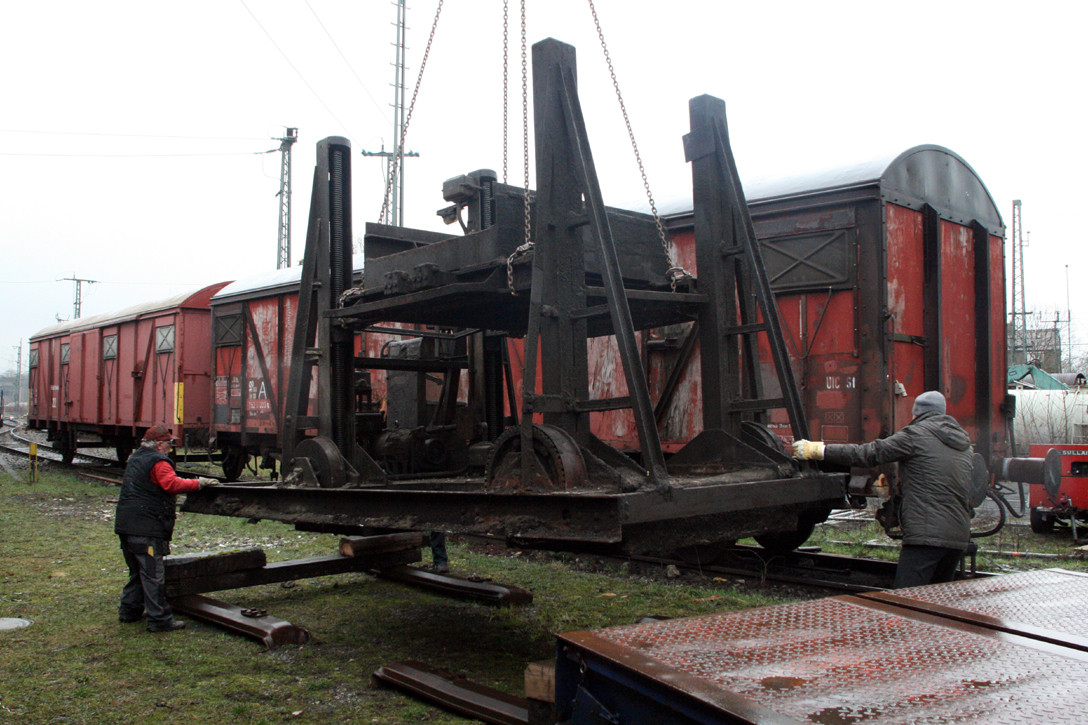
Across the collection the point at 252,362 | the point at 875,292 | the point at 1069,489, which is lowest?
the point at 1069,489

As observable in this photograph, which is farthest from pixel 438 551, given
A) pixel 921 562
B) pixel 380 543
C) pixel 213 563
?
pixel 921 562

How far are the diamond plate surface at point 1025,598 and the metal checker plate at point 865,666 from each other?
27 centimetres

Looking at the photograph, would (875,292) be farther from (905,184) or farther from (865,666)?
(865,666)

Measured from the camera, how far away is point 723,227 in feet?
17.3

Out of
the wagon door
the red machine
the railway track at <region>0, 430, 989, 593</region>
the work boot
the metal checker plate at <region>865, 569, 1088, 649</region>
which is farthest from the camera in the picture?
the red machine

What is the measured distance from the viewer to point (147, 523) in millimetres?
6156

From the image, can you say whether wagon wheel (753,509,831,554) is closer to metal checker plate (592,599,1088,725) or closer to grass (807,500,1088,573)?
grass (807,500,1088,573)

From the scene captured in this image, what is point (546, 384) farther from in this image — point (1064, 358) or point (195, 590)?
point (1064, 358)

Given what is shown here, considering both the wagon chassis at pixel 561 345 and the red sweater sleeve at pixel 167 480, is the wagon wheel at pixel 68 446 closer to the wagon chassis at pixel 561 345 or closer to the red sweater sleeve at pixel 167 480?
the red sweater sleeve at pixel 167 480

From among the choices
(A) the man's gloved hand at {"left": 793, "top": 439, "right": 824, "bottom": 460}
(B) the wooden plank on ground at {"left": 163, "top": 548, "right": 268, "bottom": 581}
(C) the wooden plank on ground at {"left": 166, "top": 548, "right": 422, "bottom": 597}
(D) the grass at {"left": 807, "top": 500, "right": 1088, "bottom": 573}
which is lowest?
(D) the grass at {"left": 807, "top": 500, "right": 1088, "bottom": 573}

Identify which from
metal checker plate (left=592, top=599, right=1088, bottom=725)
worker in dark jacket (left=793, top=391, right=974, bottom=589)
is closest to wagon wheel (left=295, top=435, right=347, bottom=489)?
worker in dark jacket (left=793, top=391, right=974, bottom=589)

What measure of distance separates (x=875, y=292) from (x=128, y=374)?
16.7 meters

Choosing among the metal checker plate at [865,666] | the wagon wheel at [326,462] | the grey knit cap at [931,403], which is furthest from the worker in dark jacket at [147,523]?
the grey knit cap at [931,403]

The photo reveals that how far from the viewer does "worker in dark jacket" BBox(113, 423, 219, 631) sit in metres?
6.05
